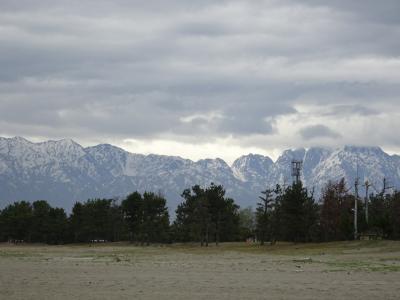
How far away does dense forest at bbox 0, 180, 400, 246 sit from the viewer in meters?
94.1

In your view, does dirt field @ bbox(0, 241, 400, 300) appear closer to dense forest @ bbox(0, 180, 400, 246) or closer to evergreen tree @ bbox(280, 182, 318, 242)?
dense forest @ bbox(0, 180, 400, 246)

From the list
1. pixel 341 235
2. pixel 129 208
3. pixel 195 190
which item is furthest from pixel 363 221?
pixel 129 208

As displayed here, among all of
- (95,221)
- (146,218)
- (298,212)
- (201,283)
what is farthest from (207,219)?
(201,283)

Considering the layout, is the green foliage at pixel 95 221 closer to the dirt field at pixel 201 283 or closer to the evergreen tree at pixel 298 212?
the evergreen tree at pixel 298 212

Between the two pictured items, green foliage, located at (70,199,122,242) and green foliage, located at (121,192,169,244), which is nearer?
green foliage, located at (121,192,169,244)

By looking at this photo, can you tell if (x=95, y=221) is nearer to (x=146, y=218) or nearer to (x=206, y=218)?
(x=146, y=218)

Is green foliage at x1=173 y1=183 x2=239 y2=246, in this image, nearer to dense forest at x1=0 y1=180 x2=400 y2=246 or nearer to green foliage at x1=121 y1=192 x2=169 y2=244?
dense forest at x1=0 y1=180 x2=400 y2=246

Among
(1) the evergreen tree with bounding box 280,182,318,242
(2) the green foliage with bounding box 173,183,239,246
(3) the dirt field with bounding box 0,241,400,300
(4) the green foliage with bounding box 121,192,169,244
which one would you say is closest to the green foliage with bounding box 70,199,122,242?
(4) the green foliage with bounding box 121,192,169,244

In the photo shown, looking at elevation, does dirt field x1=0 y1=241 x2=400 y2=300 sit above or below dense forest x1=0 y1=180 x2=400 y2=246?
below

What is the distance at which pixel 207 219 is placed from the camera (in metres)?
107

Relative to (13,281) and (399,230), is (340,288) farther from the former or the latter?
(399,230)

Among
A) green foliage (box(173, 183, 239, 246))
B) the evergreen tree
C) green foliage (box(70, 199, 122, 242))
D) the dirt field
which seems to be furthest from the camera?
green foliage (box(70, 199, 122, 242))

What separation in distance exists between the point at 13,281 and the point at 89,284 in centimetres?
388

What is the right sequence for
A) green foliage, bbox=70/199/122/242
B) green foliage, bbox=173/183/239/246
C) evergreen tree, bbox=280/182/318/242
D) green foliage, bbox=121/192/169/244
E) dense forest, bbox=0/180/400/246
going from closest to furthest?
evergreen tree, bbox=280/182/318/242 → dense forest, bbox=0/180/400/246 → green foliage, bbox=173/183/239/246 → green foliage, bbox=121/192/169/244 → green foliage, bbox=70/199/122/242
